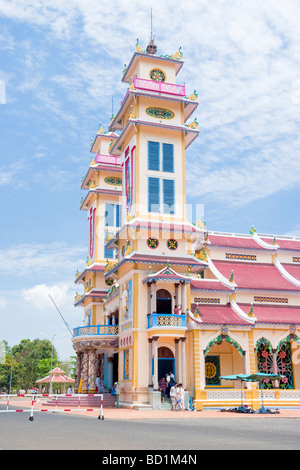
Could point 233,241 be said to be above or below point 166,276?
above

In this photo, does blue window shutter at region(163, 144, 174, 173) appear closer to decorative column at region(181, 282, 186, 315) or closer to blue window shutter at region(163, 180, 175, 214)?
blue window shutter at region(163, 180, 175, 214)

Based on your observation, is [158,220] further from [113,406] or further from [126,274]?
[113,406]

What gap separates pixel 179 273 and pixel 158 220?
3953 millimetres

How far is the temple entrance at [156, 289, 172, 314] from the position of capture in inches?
1300

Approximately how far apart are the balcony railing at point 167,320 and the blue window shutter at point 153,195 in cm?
782

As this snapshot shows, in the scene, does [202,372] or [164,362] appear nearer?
[202,372]

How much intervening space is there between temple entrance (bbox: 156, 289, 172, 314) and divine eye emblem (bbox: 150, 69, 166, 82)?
52.8ft

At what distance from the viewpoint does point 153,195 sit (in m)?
34.7

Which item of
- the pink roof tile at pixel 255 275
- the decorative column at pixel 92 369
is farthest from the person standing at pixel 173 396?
the pink roof tile at pixel 255 275

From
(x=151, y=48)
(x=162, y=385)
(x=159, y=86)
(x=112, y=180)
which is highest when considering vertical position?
(x=151, y=48)

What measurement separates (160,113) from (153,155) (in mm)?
3384

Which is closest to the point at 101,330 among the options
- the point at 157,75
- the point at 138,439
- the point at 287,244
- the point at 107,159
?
the point at 287,244

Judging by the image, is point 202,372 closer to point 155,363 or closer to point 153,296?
point 155,363
